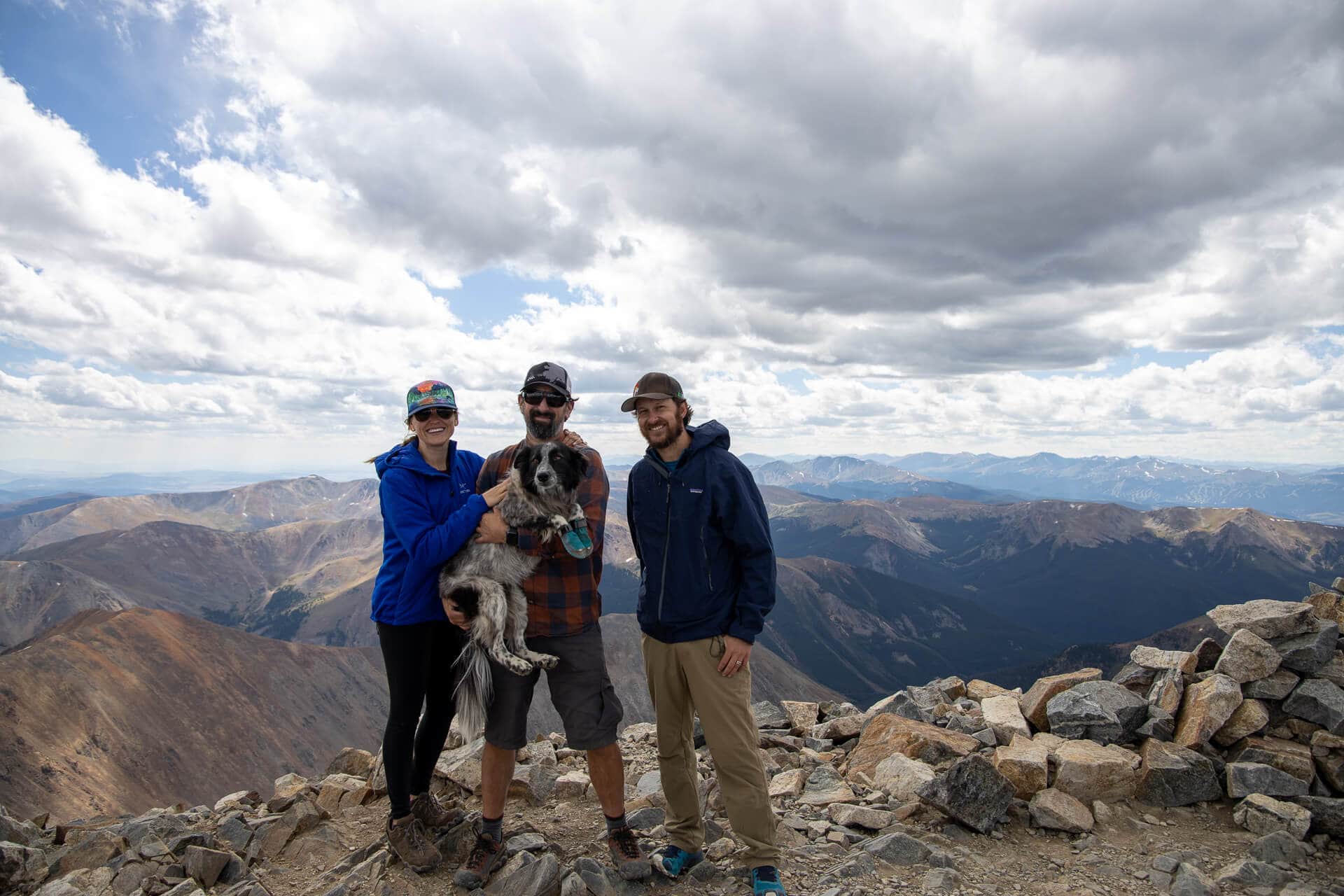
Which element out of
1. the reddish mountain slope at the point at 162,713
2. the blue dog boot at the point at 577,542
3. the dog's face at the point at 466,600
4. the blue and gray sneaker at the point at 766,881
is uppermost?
the blue dog boot at the point at 577,542

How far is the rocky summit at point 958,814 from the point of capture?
5598 mm

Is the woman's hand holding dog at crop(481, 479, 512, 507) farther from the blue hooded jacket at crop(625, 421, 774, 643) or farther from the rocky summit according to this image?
the rocky summit

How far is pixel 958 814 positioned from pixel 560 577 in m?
4.86

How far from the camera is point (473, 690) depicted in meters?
5.27

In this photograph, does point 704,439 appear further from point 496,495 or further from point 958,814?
point 958,814

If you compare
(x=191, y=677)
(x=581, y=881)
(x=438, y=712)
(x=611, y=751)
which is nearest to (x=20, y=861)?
(x=438, y=712)

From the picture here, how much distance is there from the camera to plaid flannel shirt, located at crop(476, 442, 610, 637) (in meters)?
5.14

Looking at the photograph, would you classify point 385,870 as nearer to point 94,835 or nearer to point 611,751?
point 611,751

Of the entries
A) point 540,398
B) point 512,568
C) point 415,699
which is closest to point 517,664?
point 512,568

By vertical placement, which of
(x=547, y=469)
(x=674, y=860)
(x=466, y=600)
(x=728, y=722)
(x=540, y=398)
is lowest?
(x=674, y=860)

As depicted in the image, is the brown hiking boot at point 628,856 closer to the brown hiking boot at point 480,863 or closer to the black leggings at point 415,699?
the brown hiking boot at point 480,863

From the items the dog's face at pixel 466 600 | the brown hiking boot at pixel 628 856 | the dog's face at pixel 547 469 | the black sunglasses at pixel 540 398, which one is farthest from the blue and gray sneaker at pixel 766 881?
the black sunglasses at pixel 540 398

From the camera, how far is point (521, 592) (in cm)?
519

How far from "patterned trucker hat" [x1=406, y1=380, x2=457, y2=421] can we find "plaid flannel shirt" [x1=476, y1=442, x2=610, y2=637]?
0.64m
